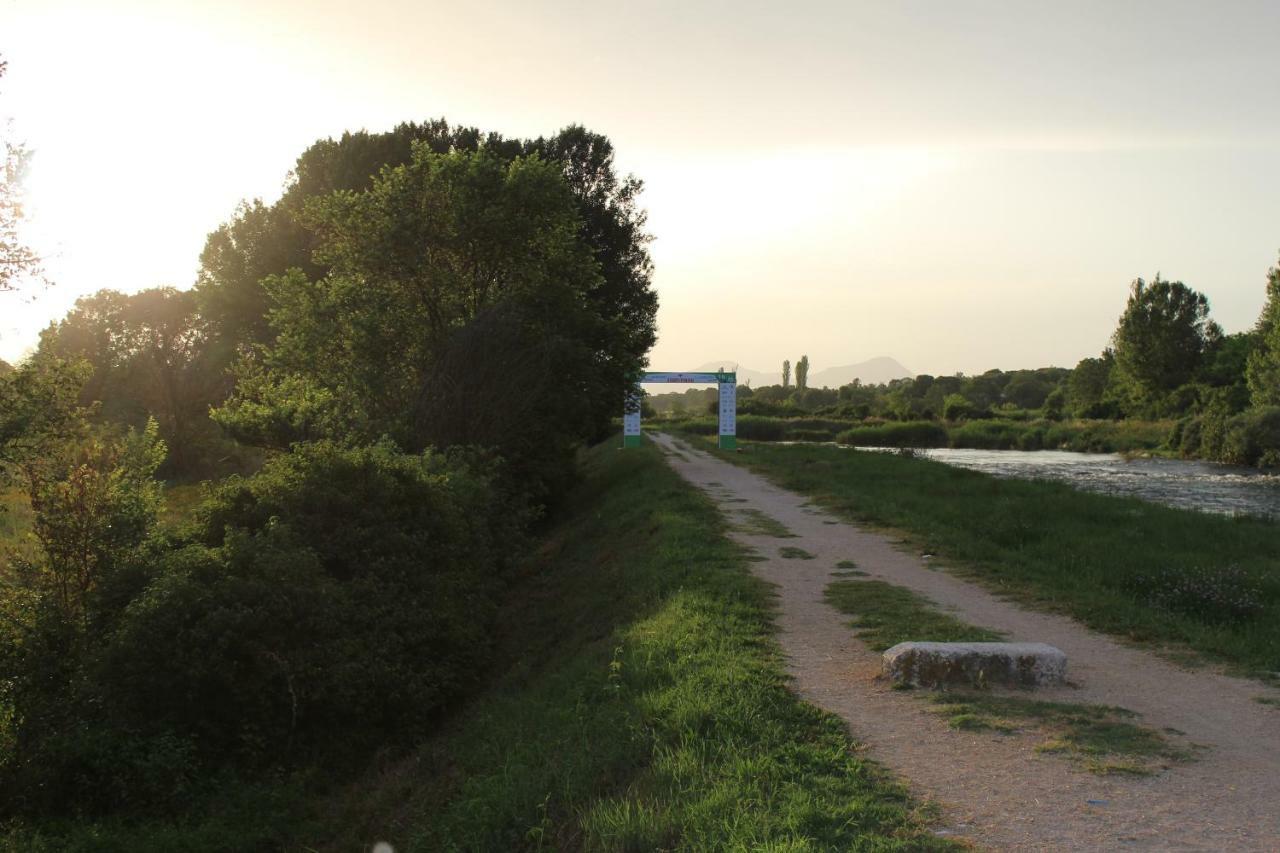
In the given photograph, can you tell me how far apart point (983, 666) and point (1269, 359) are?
2180 inches

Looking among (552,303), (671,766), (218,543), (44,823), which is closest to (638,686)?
(671,766)

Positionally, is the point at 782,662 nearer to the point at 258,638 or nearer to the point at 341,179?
the point at 258,638

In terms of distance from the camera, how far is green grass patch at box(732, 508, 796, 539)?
52.9 ft

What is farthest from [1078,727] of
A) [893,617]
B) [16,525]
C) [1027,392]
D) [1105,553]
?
[1027,392]

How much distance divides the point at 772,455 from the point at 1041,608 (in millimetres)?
26032

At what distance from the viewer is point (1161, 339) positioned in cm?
7300

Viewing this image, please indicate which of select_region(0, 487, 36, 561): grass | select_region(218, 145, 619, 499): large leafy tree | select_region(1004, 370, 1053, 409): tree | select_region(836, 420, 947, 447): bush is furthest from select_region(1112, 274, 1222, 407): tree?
select_region(0, 487, 36, 561): grass

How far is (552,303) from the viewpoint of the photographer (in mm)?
21109

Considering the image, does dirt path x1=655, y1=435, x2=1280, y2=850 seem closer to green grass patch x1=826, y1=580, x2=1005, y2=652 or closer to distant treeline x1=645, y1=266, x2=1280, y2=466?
green grass patch x1=826, y1=580, x2=1005, y2=652

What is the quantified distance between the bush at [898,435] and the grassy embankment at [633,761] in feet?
165

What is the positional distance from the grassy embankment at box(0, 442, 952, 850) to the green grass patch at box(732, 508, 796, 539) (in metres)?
2.01

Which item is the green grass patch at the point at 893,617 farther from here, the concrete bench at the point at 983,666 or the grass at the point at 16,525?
the grass at the point at 16,525

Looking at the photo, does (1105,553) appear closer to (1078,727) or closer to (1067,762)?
(1078,727)

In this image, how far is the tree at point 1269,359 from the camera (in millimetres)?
48906
